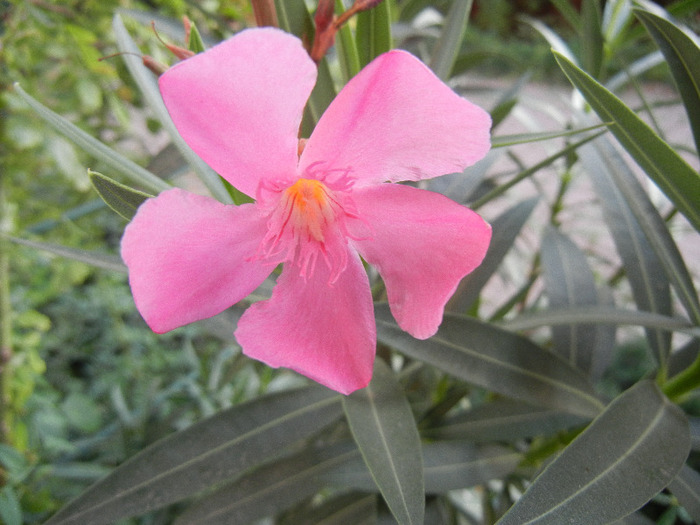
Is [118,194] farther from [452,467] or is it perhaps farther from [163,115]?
[452,467]

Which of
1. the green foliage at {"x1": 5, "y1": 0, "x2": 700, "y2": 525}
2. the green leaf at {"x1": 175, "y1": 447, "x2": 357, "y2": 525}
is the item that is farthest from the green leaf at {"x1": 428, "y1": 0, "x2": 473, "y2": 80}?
the green leaf at {"x1": 175, "y1": 447, "x2": 357, "y2": 525}

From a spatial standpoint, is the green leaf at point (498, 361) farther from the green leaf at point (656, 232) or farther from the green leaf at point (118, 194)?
the green leaf at point (118, 194)

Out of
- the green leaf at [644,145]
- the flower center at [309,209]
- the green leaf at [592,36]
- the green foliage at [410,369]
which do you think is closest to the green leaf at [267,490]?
the green foliage at [410,369]

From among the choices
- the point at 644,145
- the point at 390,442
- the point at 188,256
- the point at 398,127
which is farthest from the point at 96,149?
the point at 644,145

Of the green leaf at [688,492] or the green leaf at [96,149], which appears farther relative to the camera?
the green leaf at [688,492]

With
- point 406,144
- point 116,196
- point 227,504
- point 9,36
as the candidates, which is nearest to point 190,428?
point 227,504
